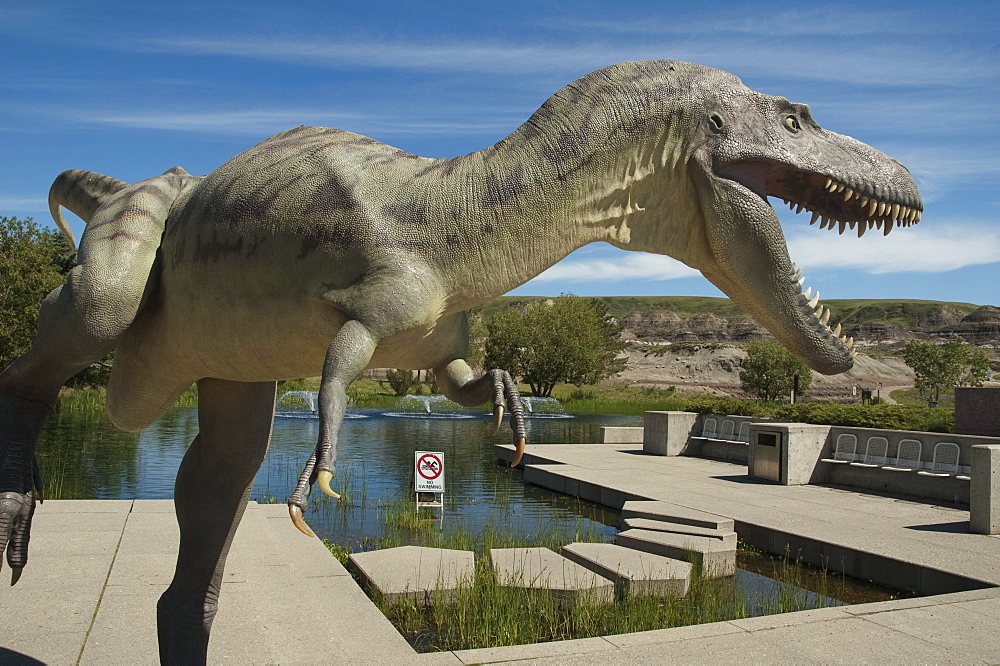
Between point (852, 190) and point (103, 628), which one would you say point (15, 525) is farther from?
point (852, 190)

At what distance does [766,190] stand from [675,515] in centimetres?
716

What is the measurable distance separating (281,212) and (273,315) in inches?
12.0

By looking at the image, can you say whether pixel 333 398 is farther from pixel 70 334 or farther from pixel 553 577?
pixel 553 577

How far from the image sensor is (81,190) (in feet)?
11.6

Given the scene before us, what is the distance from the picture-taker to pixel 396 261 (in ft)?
7.43

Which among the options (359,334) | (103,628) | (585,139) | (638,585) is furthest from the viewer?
(638,585)

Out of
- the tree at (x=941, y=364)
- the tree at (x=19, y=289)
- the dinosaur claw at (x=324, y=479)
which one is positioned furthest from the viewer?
the tree at (x=941, y=364)

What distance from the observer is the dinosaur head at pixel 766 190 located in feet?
7.74

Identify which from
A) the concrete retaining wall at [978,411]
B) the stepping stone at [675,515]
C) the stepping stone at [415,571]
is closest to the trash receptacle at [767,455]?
the concrete retaining wall at [978,411]

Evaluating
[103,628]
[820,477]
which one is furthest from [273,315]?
[820,477]

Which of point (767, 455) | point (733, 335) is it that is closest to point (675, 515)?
point (767, 455)

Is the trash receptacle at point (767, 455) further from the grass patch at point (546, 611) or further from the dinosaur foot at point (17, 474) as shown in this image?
the dinosaur foot at point (17, 474)

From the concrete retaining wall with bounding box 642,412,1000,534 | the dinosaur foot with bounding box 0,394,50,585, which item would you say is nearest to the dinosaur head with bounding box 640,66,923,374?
the dinosaur foot with bounding box 0,394,50,585

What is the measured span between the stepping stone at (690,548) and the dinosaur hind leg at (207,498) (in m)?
5.18
